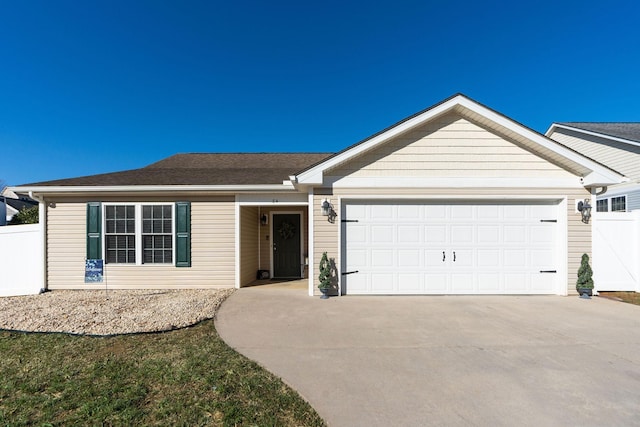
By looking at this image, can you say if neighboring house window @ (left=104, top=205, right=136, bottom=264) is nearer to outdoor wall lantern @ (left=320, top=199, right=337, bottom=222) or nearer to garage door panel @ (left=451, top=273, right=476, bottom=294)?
outdoor wall lantern @ (left=320, top=199, right=337, bottom=222)

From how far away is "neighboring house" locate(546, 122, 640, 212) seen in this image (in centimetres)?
1042

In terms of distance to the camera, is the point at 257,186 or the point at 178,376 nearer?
the point at 178,376

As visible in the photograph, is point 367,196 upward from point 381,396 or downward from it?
upward

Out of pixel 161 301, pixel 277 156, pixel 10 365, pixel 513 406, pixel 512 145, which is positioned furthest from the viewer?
pixel 277 156

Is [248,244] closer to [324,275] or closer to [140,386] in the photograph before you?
[324,275]

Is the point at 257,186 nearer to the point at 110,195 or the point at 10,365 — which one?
the point at 110,195

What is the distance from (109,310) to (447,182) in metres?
7.22

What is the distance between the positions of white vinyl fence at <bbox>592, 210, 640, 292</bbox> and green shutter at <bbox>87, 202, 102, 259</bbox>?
1176cm

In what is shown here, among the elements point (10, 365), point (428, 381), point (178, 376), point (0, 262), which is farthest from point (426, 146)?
point (0, 262)

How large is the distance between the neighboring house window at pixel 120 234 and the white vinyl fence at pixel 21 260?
5.22 ft

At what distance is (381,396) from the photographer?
284cm

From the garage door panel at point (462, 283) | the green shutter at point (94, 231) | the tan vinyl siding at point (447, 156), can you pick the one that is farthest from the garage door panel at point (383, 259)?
the green shutter at point (94, 231)

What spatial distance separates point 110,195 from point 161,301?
3161mm

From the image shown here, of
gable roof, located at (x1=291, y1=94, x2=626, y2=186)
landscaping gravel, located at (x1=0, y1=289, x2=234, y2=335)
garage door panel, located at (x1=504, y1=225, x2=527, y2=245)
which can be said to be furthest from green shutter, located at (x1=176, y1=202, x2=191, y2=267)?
garage door panel, located at (x1=504, y1=225, x2=527, y2=245)
